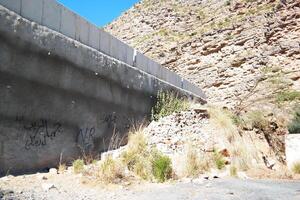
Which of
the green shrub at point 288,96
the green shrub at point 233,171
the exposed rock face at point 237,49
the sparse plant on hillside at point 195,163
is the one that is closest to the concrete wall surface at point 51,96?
the sparse plant on hillside at point 195,163

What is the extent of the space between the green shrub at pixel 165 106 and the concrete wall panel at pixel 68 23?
11.5 feet

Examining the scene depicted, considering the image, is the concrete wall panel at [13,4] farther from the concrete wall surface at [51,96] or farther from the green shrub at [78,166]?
the green shrub at [78,166]

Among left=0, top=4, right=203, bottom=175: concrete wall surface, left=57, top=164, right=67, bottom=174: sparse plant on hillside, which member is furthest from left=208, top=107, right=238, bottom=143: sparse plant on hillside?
left=57, top=164, right=67, bottom=174: sparse plant on hillside

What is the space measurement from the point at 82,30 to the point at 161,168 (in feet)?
9.61

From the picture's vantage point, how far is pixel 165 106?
32.3 feet

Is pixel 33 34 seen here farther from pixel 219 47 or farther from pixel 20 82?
pixel 219 47

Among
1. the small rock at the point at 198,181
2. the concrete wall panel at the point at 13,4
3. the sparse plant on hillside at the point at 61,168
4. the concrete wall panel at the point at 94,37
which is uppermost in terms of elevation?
the concrete wall panel at the point at 94,37

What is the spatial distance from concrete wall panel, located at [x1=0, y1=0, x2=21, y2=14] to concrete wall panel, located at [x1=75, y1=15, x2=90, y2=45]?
4.67ft

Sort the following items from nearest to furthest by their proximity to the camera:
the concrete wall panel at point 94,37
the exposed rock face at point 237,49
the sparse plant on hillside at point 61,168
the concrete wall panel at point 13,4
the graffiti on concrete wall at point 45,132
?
the concrete wall panel at point 13,4 < the graffiti on concrete wall at point 45,132 < the sparse plant on hillside at point 61,168 < the concrete wall panel at point 94,37 < the exposed rock face at point 237,49

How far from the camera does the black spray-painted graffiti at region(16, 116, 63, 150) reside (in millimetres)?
5688

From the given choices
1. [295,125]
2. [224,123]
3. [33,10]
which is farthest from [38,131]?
[295,125]

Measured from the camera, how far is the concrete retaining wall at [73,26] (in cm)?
576

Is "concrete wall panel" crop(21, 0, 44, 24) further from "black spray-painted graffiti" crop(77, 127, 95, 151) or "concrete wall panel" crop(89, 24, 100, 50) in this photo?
"black spray-painted graffiti" crop(77, 127, 95, 151)

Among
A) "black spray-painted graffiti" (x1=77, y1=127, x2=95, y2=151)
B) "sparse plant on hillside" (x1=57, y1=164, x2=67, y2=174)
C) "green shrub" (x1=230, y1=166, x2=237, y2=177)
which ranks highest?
"black spray-painted graffiti" (x1=77, y1=127, x2=95, y2=151)
